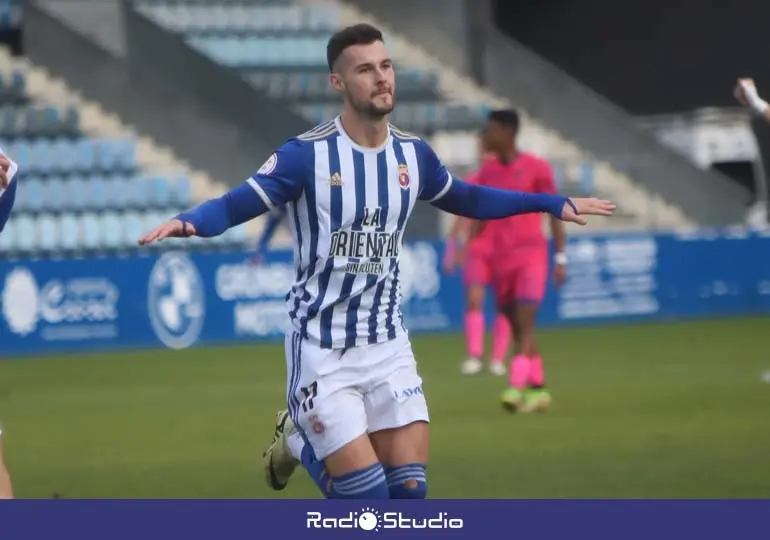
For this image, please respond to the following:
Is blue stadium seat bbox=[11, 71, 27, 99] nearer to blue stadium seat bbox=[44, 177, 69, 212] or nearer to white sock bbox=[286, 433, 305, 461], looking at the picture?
blue stadium seat bbox=[44, 177, 69, 212]

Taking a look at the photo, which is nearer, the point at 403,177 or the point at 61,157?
the point at 403,177

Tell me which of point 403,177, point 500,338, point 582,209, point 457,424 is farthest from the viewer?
point 500,338

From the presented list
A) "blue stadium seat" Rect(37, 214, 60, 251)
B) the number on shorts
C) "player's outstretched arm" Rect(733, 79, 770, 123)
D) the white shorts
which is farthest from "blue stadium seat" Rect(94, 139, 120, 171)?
the number on shorts

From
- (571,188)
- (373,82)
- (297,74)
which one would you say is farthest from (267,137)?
(373,82)

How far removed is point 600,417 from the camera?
13.6m

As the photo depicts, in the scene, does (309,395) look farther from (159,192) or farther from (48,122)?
(48,122)

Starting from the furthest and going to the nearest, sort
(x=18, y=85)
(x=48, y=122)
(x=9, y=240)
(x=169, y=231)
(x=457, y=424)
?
(x=18, y=85) < (x=48, y=122) < (x=9, y=240) < (x=457, y=424) < (x=169, y=231)

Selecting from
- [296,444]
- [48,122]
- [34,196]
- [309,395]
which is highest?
[48,122]

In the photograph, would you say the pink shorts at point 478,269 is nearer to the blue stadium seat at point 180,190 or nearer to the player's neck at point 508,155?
the player's neck at point 508,155

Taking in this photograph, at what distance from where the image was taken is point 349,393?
7199 mm

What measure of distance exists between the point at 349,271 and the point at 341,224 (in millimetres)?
197

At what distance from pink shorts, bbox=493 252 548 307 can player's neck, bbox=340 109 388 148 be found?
6.70 meters

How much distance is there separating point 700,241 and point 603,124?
643 centimetres
